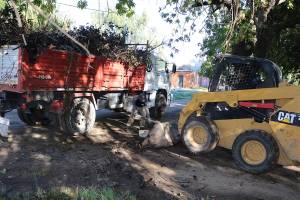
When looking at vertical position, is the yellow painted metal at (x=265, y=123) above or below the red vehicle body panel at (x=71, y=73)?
below

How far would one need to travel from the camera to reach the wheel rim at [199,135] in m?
9.64

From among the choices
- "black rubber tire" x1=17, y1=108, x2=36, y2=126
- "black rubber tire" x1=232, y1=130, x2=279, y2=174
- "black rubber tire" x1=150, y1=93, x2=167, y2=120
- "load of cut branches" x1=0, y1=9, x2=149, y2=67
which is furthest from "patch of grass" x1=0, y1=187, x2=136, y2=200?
"black rubber tire" x1=150, y1=93, x2=167, y2=120

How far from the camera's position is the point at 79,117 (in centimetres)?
1154

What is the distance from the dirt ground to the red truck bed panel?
4.58ft

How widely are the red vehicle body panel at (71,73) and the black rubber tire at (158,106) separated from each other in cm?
259

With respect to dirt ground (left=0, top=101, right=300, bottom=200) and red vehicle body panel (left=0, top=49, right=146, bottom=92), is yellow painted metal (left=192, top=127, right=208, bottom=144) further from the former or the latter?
red vehicle body panel (left=0, top=49, right=146, bottom=92)

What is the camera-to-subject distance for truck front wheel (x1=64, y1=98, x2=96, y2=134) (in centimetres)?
1123

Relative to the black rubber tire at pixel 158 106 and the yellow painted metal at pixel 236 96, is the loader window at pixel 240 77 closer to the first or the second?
the yellow painted metal at pixel 236 96

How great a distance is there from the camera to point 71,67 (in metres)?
11.1

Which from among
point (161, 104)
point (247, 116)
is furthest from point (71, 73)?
point (161, 104)

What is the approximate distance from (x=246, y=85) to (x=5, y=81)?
5.39 metres

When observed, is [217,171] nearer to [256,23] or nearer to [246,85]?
[246,85]

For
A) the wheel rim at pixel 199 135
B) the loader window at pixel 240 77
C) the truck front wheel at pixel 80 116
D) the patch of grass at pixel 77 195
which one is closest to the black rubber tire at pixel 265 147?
the wheel rim at pixel 199 135

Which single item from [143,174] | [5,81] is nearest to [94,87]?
[5,81]
